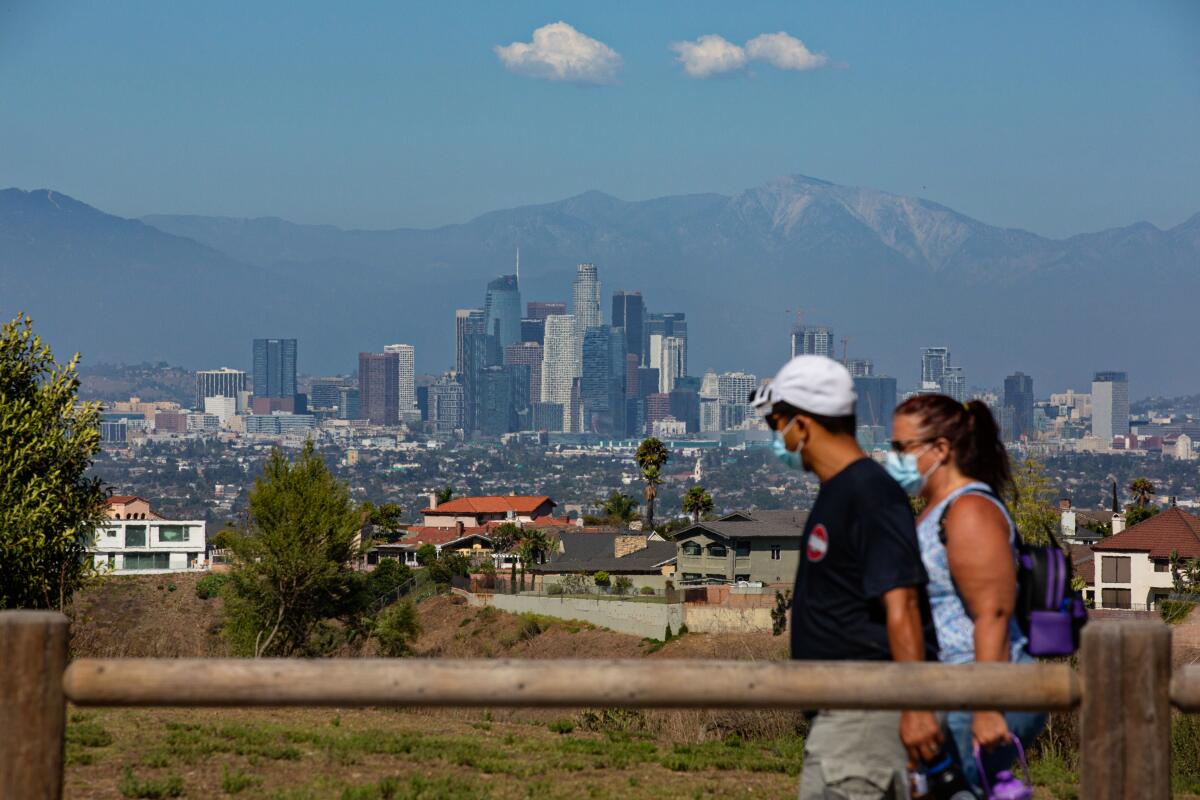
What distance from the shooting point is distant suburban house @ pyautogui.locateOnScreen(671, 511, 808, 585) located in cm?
7381

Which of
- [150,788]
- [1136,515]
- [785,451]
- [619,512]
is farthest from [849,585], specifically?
[619,512]

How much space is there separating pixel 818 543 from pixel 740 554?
69748mm

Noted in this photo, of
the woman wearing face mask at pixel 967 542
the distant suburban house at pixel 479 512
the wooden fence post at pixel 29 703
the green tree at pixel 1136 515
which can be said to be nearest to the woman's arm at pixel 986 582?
the woman wearing face mask at pixel 967 542

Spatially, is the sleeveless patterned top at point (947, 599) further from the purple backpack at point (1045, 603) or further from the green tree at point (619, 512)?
the green tree at point (619, 512)

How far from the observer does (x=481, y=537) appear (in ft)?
389

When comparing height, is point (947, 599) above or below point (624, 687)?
above

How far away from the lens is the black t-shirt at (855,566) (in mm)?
4922

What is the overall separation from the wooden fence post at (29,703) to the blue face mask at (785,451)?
2661mm

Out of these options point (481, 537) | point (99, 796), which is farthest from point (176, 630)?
point (481, 537)

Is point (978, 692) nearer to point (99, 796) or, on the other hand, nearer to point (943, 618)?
point (943, 618)

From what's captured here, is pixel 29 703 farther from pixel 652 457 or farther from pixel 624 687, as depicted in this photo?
pixel 652 457

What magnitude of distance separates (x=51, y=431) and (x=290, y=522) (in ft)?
56.4

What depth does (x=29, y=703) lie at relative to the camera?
5023 mm

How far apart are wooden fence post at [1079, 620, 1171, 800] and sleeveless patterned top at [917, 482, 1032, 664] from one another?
0.33 metres
